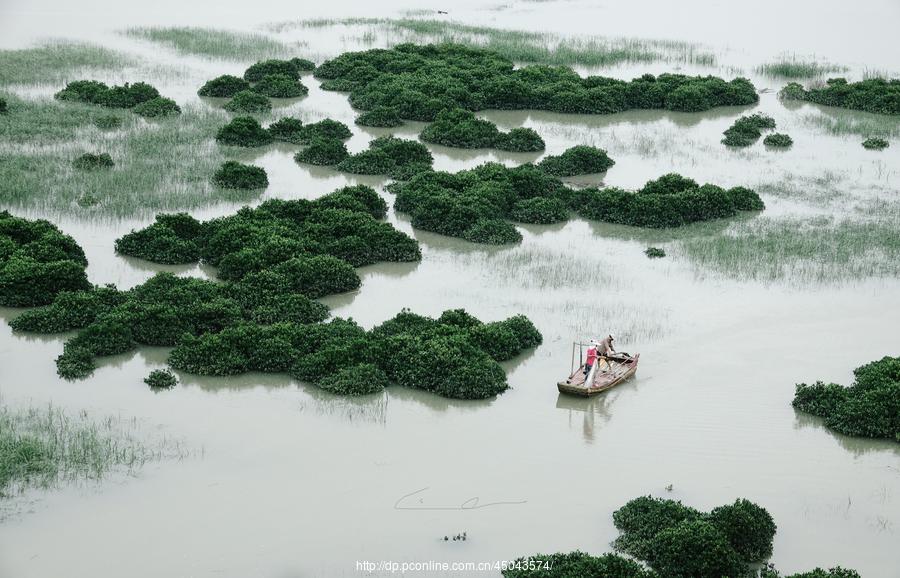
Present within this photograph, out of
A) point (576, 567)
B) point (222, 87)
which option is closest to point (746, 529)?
point (576, 567)

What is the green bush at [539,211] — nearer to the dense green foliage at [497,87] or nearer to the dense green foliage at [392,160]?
the dense green foliage at [392,160]

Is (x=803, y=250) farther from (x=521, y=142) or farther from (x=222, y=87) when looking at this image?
(x=222, y=87)

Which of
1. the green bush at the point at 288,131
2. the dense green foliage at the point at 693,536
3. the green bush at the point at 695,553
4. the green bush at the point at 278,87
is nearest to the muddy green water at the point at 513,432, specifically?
the dense green foliage at the point at 693,536

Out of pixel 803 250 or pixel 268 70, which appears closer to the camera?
pixel 803 250

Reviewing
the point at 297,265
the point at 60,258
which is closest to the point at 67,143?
the point at 60,258

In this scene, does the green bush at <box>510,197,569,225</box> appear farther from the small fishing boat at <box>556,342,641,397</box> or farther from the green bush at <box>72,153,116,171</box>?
the green bush at <box>72,153,116,171</box>

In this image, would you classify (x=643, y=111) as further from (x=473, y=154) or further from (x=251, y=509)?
(x=251, y=509)
